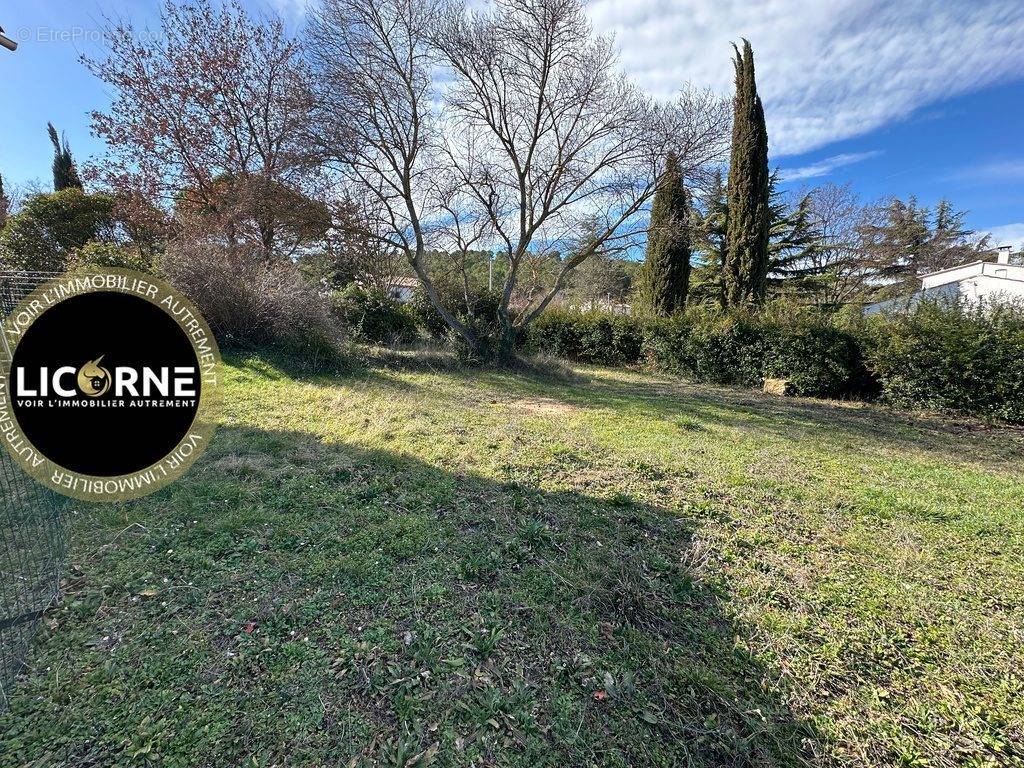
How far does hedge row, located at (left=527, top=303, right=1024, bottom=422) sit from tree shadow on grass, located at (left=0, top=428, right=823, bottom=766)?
694cm

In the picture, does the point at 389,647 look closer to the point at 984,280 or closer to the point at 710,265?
the point at 710,265

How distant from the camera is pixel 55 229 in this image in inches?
480

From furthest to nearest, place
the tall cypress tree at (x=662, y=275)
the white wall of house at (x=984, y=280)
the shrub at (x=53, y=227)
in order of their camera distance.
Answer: the tall cypress tree at (x=662, y=275), the white wall of house at (x=984, y=280), the shrub at (x=53, y=227)

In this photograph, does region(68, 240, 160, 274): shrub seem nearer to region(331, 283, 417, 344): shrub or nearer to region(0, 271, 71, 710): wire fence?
region(331, 283, 417, 344): shrub

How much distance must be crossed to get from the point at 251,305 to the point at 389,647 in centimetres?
773

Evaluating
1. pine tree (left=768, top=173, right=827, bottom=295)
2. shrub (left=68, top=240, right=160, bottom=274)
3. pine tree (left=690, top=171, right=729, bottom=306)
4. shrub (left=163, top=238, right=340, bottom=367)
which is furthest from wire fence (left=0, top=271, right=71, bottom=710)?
pine tree (left=768, top=173, right=827, bottom=295)

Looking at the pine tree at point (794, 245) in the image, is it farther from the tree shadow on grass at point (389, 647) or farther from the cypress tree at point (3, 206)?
the cypress tree at point (3, 206)

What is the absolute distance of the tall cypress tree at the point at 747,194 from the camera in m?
12.0

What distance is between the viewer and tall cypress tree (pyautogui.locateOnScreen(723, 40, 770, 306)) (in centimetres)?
1201

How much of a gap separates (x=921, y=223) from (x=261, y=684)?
29180 millimetres

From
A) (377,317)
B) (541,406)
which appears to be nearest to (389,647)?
(541,406)

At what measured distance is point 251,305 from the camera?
7.60 metres

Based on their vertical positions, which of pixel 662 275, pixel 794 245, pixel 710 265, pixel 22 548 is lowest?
pixel 22 548

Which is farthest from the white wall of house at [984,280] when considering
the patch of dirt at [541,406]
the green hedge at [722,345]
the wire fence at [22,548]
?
the wire fence at [22,548]
